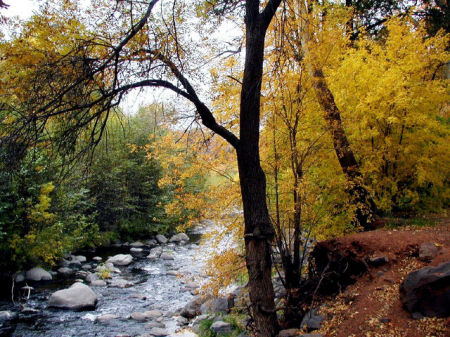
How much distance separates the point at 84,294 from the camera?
8523 mm

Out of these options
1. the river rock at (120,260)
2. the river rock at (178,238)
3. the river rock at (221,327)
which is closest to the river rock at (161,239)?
the river rock at (178,238)

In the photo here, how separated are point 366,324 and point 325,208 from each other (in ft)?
9.17

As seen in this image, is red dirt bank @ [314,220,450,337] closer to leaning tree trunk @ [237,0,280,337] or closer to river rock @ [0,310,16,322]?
leaning tree trunk @ [237,0,280,337]

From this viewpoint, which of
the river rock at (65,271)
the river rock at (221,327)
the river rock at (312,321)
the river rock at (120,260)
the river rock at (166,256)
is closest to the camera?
the river rock at (312,321)

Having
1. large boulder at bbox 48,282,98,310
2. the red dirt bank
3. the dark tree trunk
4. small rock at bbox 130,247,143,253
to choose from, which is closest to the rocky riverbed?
large boulder at bbox 48,282,98,310

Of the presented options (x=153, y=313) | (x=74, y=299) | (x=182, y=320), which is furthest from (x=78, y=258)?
(x=182, y=320)

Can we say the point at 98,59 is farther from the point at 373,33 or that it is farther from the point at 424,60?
the point at 373,33

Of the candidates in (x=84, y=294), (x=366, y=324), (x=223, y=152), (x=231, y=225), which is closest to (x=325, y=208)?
(x=231, y=225)

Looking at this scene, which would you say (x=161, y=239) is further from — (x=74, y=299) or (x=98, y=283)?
(x=74, y=299)

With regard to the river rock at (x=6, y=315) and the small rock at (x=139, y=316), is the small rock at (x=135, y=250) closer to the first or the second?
the small rock at (x=139, y=316)

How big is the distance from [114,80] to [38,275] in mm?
9325

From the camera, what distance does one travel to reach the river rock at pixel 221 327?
6527mm

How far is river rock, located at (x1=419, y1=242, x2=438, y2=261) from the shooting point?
445 cm

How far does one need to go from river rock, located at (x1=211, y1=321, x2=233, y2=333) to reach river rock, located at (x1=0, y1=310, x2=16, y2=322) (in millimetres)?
4797
